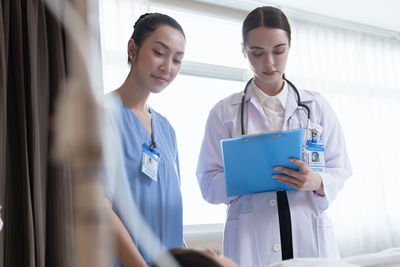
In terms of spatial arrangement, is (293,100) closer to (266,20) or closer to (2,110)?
(266,20)

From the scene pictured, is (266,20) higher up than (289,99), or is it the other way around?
(266,20)

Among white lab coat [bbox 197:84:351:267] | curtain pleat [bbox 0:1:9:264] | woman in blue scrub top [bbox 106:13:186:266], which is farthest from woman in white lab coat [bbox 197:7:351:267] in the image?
curtain pleat [bbox 0:1:9:264]

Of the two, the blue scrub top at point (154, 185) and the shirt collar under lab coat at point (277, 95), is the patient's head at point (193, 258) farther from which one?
the shirt collar under lab coat at point (277, 95)

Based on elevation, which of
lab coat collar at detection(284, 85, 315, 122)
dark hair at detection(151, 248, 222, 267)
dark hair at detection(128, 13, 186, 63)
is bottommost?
dark hair at detection(151, 248, 222, 267)

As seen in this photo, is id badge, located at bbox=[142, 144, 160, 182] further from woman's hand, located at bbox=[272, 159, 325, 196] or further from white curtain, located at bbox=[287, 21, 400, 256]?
white curtain, located at bbox=[287, 21, 400, 256]

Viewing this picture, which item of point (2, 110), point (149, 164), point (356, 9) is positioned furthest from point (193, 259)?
point (356, 9)

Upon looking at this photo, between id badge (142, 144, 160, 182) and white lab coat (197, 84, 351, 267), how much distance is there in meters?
0.32

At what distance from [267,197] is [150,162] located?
468 millimetres

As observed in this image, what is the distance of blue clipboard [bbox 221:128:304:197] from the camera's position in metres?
1.30

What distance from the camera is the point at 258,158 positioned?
4.42ft

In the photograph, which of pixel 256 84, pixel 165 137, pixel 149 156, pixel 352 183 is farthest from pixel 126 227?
pixel 352 183

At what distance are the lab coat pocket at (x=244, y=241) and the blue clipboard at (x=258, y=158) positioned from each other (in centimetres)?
13

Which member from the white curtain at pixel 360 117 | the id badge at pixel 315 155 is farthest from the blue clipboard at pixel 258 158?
the white curtain at pixel 360 117

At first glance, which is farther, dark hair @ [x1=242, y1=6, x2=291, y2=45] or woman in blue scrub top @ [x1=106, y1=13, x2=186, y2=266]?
dark hair @ [x1=242, y1=6, x2=291, y2=45]
